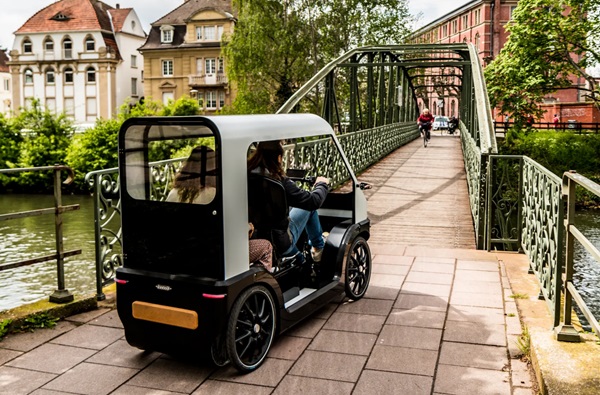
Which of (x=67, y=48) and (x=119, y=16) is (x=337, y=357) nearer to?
(x=67, y=48)

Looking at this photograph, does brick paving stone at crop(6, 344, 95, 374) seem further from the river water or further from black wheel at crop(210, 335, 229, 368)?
the river water

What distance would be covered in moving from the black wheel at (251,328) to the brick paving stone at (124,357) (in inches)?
26.4

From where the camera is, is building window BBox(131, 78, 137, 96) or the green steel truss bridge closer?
the green steel truss bridge

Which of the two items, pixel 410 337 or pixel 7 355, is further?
pixel 410 337

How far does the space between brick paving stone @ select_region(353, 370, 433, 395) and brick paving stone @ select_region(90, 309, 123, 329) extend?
6.66 feet

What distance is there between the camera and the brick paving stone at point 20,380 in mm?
4059

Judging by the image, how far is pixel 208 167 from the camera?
4.20m

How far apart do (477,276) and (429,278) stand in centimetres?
49

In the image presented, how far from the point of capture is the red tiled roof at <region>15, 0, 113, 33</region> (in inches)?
2379

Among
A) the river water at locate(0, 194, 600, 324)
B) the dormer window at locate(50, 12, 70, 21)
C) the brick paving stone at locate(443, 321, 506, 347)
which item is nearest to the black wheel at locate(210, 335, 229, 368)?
the brick paving stone at locate(443, 321, 506, 347)

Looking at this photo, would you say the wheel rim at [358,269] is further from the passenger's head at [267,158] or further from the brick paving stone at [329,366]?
the passenger's head at [267,158]

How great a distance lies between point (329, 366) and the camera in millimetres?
4457

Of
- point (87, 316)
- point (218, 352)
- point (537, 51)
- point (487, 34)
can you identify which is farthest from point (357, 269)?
point (487, 34)

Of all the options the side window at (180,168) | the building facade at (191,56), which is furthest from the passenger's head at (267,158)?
the building facade at (191,56)
